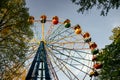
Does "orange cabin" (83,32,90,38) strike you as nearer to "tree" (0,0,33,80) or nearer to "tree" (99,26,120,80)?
"tree" (99,26,120,80)

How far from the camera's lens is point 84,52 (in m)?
34.4

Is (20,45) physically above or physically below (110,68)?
above

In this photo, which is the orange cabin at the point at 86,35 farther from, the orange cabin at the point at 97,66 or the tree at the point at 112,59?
the tree at the point at 112,59

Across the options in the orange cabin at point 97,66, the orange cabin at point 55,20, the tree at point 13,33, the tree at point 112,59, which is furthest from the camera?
the orange cabin at point 55,20

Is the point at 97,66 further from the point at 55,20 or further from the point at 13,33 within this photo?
the point at 13,33

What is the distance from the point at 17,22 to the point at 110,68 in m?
9.92

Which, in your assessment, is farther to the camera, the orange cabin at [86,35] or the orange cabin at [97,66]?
the orange cabin at [86,35]

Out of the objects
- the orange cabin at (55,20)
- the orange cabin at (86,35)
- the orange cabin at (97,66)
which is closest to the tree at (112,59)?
the orange cabin at (97,66)

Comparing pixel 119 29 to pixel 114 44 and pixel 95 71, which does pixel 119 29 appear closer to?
pixel 95 71

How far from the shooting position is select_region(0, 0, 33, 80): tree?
21875 mm

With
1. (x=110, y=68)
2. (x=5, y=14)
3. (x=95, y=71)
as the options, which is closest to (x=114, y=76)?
(x=110, y=68)

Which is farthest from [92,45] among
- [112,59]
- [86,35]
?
[112,59]

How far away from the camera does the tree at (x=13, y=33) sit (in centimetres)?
2188

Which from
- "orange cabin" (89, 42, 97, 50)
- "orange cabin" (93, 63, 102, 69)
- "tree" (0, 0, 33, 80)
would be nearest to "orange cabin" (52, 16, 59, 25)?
"orange cabin" (89, 42, 97, 50)
